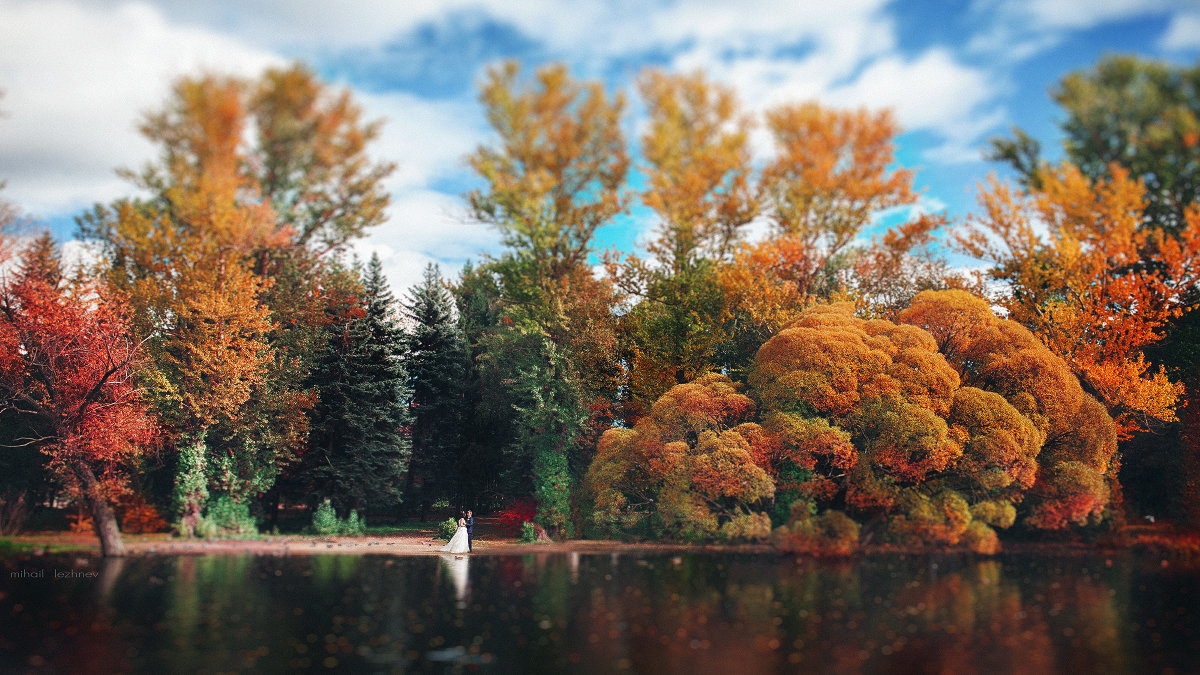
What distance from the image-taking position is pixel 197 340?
83.8 feet

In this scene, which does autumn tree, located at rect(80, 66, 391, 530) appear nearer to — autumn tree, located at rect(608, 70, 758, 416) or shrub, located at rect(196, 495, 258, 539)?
shrub, located at rect(196, 495, 258, 539)

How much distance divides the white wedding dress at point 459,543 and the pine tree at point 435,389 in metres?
11.6

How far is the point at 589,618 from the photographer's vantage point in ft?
44.6

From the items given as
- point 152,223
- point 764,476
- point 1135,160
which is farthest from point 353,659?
point 1135,160

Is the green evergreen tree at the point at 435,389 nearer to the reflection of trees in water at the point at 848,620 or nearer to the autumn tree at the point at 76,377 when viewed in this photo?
the autumn tree at the point at 76,377

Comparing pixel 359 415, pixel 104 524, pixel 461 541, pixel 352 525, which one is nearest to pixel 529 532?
pixel 461 541

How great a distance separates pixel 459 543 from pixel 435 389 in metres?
13.5

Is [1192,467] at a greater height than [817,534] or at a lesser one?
greater

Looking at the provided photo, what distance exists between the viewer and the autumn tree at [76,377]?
72.6 ft

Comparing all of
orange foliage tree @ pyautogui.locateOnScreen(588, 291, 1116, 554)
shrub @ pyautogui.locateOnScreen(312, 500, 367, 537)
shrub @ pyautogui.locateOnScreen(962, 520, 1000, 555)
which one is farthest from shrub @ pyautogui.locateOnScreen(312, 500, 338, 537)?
shrub @ pyautogui.locateOnScreen(962, 520, 1000, 555)

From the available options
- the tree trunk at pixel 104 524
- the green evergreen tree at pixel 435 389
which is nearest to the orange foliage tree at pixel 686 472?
the green evergreen tree at pixel 435 389

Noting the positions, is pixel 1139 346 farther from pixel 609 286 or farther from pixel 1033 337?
pixel 609 286

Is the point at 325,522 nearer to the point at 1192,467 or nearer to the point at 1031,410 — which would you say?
the point at 1031,410

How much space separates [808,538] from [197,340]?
66.1 feet
